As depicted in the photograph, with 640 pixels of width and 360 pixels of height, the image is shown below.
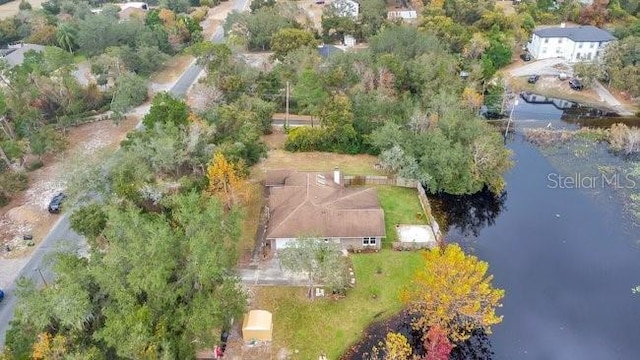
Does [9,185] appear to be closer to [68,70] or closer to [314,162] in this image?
[68,70]

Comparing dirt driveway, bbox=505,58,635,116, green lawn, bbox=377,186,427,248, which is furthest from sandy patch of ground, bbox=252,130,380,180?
dirt driveway, bbox=505,58,635,116

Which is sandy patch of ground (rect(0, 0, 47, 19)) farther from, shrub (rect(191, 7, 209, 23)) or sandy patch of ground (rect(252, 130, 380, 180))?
sandy patch of ground (rect(252, 130, 380, 180))

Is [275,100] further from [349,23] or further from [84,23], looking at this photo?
[84,23]

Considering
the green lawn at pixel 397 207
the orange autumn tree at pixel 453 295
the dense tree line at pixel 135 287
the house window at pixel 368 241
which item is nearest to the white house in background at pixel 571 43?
the green lawn at pixel 397 207

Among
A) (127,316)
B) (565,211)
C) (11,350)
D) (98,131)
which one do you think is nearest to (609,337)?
(565,211)

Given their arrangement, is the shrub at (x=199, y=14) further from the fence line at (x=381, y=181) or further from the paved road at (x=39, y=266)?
the paved road at (x=39, y=266)
